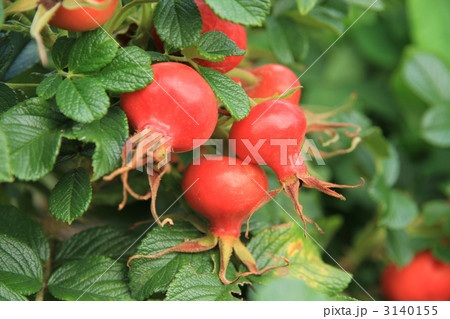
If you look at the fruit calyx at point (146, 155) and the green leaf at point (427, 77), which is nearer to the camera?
the fruit calyx at point (146, 155)

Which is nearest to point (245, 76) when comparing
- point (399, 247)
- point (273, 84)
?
point (273, 84)

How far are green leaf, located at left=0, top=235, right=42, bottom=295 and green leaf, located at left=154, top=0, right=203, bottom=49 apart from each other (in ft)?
1.48

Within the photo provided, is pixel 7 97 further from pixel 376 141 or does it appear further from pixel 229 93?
pixel 376 141

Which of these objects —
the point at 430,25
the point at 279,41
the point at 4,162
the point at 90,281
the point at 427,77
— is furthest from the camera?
the point at 430,25

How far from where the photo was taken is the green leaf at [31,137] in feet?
2.42

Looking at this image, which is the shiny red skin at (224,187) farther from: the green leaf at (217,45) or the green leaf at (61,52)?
the green leaf at (61,52)

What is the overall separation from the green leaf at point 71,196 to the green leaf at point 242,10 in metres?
0.34

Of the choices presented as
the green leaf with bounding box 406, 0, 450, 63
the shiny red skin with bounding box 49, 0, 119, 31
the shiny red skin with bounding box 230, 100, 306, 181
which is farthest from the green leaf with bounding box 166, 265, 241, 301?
the green leaf with bounding box 406, 0, 450, 63

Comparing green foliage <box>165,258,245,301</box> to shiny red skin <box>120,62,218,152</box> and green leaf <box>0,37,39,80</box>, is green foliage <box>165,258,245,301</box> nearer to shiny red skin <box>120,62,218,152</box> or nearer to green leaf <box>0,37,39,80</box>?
shiny red skin <box>120,62,218,152</box>

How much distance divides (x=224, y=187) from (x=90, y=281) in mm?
291

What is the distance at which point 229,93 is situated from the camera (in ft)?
2.77

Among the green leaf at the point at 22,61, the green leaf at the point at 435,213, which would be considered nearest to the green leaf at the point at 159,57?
the green leaf at the point at 22,61

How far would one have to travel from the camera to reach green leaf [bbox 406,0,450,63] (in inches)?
80.1
